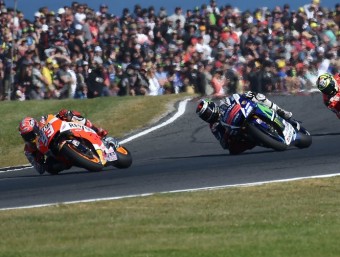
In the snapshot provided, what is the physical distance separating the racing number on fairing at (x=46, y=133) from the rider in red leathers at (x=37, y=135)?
16 centimetres

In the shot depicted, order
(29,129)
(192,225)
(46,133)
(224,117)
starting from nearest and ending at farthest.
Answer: (192,225)
(46,133)
(29,129)
(224,117)

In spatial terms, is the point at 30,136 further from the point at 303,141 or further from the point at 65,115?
the point at 303,141

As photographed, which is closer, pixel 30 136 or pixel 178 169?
pixel 178 169

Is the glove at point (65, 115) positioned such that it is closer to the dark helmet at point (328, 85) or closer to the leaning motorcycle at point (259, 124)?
the leaning motorcycle at point (259, 124)

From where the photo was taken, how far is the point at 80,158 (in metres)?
17.3

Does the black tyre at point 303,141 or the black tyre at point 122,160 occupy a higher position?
the black tyre at point 122,160

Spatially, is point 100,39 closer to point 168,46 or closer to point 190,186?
point 168,46

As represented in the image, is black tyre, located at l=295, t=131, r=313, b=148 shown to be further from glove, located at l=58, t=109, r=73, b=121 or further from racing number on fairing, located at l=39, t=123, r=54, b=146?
racing number on fairing, located at l=39, t=123, r=54, b=146

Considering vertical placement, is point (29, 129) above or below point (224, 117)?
above

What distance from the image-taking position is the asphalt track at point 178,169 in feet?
49.6

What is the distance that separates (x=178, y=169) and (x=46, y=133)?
194 centimetres

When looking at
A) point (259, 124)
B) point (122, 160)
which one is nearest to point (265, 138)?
point (259, 124)

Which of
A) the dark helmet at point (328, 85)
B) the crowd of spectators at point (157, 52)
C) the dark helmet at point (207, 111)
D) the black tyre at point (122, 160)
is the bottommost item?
the crowd of spectators at point (157, 52)

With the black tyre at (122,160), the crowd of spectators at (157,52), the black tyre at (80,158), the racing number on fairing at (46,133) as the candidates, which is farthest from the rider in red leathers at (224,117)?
the crowd of spectators at (157,52)
